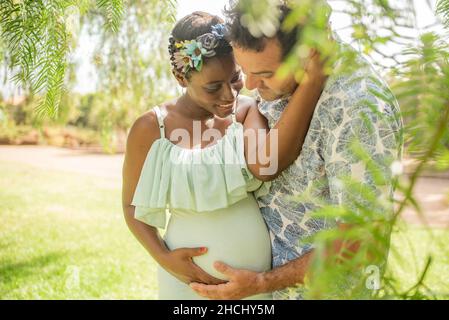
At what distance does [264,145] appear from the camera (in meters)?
1.99

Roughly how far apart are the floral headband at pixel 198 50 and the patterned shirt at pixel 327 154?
0.99 ft

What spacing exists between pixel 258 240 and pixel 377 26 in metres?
1.37

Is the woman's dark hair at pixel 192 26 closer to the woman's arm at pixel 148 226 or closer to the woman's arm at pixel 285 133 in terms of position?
the woman's arm at pixel 148 226

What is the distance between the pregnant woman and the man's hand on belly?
0.06 metres

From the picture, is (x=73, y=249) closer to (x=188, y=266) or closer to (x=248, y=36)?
(x=188, y=266)

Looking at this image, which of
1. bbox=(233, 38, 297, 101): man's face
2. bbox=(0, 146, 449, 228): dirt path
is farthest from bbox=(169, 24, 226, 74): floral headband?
bbox=(0, 146, 449, 228): dirt path

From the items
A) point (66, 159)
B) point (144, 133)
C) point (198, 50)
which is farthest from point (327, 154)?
point (66, 159)

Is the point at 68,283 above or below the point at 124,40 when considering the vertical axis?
below

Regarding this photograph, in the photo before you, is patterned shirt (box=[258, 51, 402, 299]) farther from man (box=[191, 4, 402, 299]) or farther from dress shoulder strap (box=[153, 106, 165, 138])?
dress shoulder strap (box=[153, 106, 165, 138])

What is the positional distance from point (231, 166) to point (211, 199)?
15 cm

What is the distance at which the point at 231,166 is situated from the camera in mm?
2158

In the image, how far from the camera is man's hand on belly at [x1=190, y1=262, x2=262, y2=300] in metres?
2.09

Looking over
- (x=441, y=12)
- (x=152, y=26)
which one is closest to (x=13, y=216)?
(x=152, y=26)
